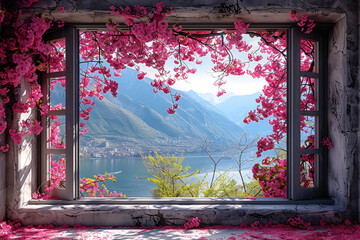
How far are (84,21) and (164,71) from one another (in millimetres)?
1030

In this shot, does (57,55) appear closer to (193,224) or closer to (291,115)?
(193,224)

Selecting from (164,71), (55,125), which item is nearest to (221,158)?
(164,71)

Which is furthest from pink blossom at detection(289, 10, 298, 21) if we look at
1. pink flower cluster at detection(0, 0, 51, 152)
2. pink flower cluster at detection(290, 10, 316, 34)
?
pink flower cluster at detection(0, 0, 51, 152)

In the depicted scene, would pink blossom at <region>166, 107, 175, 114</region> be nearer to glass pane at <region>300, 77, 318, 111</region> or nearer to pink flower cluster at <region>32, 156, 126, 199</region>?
pink flower cluster at <region>32, 156, 126, 199</region>

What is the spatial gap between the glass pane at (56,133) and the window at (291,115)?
0.03 meters

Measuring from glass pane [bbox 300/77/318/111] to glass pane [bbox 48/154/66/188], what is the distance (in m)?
2.36

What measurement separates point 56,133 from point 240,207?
6.23 ft

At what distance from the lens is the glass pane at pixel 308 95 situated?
2.37 m

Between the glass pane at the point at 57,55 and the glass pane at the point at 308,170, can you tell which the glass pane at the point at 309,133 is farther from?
the glass pane at the point at 57,55

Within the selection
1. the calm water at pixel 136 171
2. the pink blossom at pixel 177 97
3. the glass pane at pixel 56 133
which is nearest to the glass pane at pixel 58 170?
the glass pane at pixel 56 133

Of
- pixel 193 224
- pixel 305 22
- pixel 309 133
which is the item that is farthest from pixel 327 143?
pixel 193 224

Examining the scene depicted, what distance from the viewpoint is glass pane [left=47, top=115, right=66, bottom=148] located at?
241 centimetres

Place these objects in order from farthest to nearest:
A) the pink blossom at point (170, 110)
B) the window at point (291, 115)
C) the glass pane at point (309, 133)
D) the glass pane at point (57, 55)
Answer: the pink blossom at point (170, 110), the glass pane at point (309, 133), the glass pane at point (57, 55), the window at point (291, 115)

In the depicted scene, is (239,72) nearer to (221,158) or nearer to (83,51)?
(221,158)
